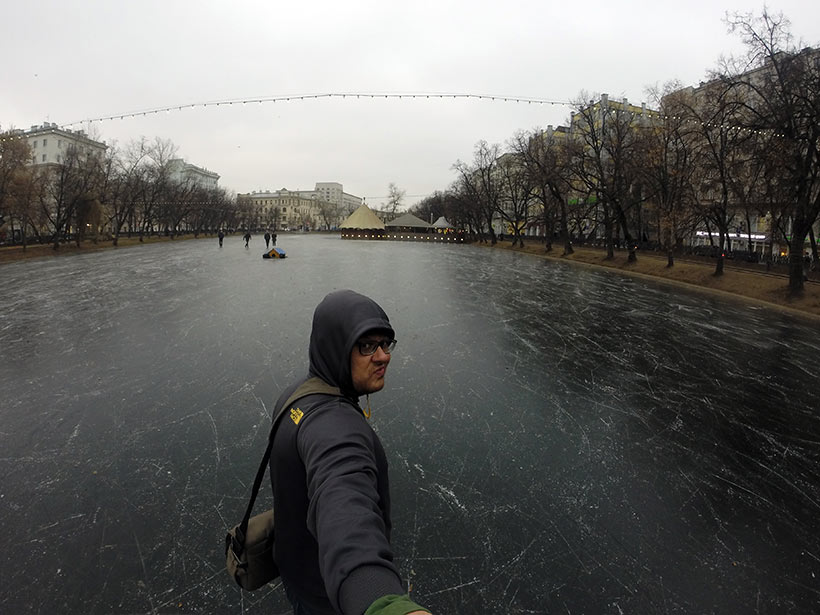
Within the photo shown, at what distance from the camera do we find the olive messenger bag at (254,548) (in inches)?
62.3

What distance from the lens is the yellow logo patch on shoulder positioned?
150 centimetres

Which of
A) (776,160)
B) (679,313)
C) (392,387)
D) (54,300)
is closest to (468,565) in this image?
(392,387)

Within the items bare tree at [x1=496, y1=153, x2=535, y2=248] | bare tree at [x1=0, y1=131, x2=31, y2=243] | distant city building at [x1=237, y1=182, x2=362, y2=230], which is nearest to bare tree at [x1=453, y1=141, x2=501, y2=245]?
bare tree at [x1=496, y1=153, x2=535, y2=248]

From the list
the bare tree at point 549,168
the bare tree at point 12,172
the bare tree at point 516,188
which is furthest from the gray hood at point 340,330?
the bare tree at point 516,188

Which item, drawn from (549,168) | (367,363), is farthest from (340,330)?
(549,168)

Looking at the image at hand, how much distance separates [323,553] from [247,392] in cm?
527

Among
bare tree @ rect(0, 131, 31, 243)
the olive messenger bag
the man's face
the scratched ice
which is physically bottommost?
the scratched ice

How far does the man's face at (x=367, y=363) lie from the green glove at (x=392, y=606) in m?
0.67

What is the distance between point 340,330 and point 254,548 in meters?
1.01

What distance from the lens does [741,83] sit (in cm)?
1662

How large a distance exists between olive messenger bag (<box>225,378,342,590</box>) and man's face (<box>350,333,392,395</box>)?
5.3 inches

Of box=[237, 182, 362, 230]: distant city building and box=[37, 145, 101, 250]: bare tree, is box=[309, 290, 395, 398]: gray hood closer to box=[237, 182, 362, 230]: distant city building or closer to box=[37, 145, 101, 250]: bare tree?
box=[37, 145, 101, 250]: bare tree

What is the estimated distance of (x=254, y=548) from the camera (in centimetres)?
163

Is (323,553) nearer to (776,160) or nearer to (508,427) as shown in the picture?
(508,427)
